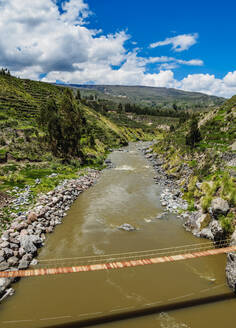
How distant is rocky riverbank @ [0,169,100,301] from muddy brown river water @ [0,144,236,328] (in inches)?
28.6

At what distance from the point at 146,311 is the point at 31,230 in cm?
1026

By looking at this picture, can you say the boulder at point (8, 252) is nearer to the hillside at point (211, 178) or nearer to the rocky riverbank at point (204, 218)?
the rocky riverbank at point (204, 218)

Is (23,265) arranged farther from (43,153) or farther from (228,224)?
(43,153)

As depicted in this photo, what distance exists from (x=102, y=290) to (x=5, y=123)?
48.7 metres

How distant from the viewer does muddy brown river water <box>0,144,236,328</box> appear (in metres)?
9.47

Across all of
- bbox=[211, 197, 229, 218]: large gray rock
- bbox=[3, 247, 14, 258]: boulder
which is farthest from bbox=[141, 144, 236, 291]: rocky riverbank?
bbox=[3, 247, 14, 258]: boulder

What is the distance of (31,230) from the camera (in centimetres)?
1585

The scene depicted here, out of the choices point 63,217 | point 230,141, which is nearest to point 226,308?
point 63,217

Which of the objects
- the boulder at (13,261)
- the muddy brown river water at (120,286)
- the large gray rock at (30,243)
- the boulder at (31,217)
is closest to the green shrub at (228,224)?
the muddy brown river water at (120,286)

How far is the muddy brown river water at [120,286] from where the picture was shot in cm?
947

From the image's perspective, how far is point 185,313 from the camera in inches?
386

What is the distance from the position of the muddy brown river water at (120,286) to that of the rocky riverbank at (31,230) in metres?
0.73

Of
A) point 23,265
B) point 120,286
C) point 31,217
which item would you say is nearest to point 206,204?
point 120,286

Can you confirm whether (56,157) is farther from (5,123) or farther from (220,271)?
(220,271)
